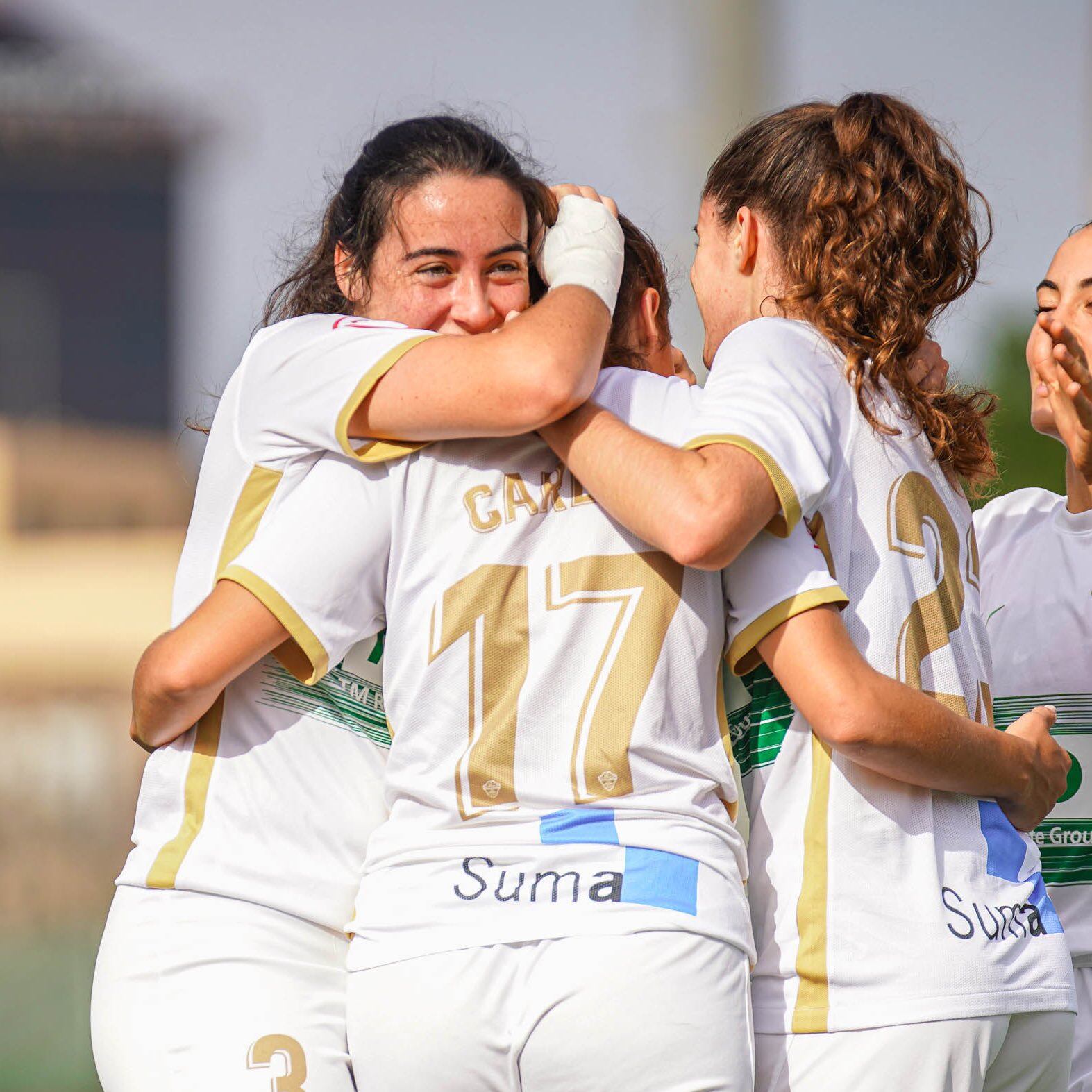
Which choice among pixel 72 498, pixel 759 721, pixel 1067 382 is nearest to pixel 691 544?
pixel 759 721

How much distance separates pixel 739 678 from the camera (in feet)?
6.31

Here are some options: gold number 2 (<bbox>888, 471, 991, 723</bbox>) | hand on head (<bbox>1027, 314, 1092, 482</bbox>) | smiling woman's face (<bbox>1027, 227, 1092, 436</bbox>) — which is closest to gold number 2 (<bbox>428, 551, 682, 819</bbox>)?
gold number 2 (<bbox>888, 471, 991, 723</bbox>)

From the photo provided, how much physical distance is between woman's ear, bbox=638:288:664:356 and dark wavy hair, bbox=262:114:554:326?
16cm

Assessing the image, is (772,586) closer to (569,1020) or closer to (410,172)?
(569,1020)

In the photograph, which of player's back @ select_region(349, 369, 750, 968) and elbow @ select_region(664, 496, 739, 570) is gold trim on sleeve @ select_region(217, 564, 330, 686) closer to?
player's back @ select_region(349, 369, 750, 968)

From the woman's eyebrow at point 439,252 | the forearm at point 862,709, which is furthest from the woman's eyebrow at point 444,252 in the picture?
the forearm at point 862,709

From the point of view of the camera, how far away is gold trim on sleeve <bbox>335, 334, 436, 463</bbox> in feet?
5.89

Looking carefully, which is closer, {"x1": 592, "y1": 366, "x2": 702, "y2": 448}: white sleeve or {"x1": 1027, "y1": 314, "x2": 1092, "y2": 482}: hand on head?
{"x1": 592, "y1": 366, "x2": 702, "y2": 448}: white sleeve

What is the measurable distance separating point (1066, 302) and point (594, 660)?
152 cm

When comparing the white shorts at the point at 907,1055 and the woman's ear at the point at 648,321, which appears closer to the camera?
the white shorts at the point at 907,1055

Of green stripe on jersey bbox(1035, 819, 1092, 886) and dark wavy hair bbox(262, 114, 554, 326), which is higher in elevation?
dark wavy hair bbox(262, 114, 554, 326)

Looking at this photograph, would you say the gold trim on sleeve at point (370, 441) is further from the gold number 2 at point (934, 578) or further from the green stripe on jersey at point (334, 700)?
the gold number 2 at point (934, 578)

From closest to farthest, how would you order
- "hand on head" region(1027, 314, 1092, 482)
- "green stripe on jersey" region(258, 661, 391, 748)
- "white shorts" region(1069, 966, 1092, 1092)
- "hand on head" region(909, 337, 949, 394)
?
"green stripe on jersey" region(258, 661, 391, 748)
"hand on head" region(909, 337, 949, 394)
"hand on head" region(1027, 314, 1092, 482)
"white shorts" region(1069, 966, 1092, 1092)

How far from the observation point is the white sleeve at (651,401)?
186 cm
